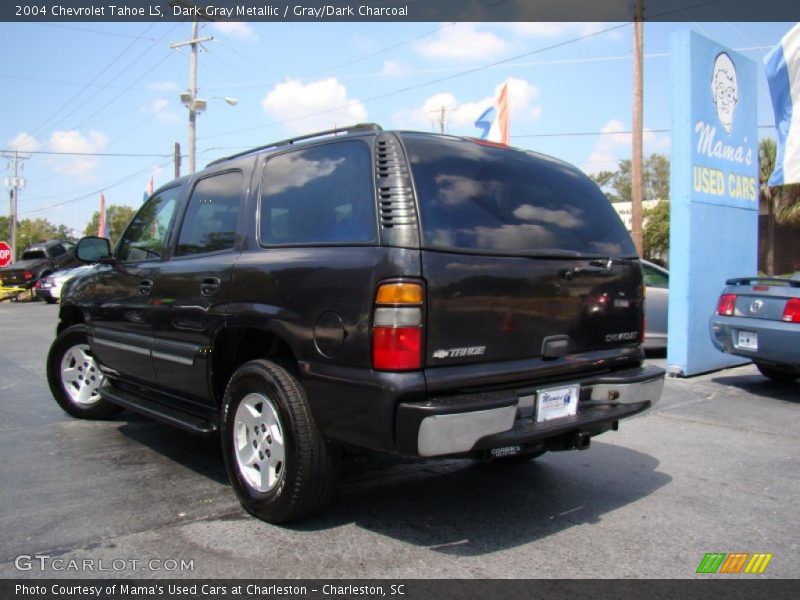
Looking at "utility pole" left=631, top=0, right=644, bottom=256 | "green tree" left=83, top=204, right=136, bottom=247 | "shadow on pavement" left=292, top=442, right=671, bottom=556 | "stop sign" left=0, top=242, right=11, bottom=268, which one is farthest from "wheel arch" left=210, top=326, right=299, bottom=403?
"green tree" left=83, top=204, right=136, bottom=247

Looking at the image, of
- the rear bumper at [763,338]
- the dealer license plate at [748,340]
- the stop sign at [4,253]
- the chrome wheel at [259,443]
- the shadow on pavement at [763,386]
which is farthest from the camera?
the stop sign at [4,253]

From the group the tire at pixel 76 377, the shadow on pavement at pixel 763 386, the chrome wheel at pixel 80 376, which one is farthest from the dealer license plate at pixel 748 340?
the chrome wheel at pixel 80 376

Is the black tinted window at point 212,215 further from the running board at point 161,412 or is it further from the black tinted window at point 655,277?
the black tinted window at point 655,277

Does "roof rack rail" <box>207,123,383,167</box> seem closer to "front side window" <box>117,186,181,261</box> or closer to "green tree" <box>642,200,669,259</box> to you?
"front side window" <box>117,186,181,261</box>

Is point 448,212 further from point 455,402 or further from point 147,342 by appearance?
point 147,342

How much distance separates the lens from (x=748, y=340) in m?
7.07

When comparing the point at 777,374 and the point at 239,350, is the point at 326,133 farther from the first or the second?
the point at 777,374

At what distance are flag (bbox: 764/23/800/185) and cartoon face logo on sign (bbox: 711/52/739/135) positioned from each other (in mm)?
1645

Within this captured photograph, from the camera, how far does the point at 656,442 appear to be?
17.5 ft

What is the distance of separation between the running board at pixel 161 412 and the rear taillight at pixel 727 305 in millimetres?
5871

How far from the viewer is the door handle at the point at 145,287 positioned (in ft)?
14.9

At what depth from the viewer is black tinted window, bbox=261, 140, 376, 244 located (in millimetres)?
3215

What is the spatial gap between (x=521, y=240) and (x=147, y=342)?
8.71ft
